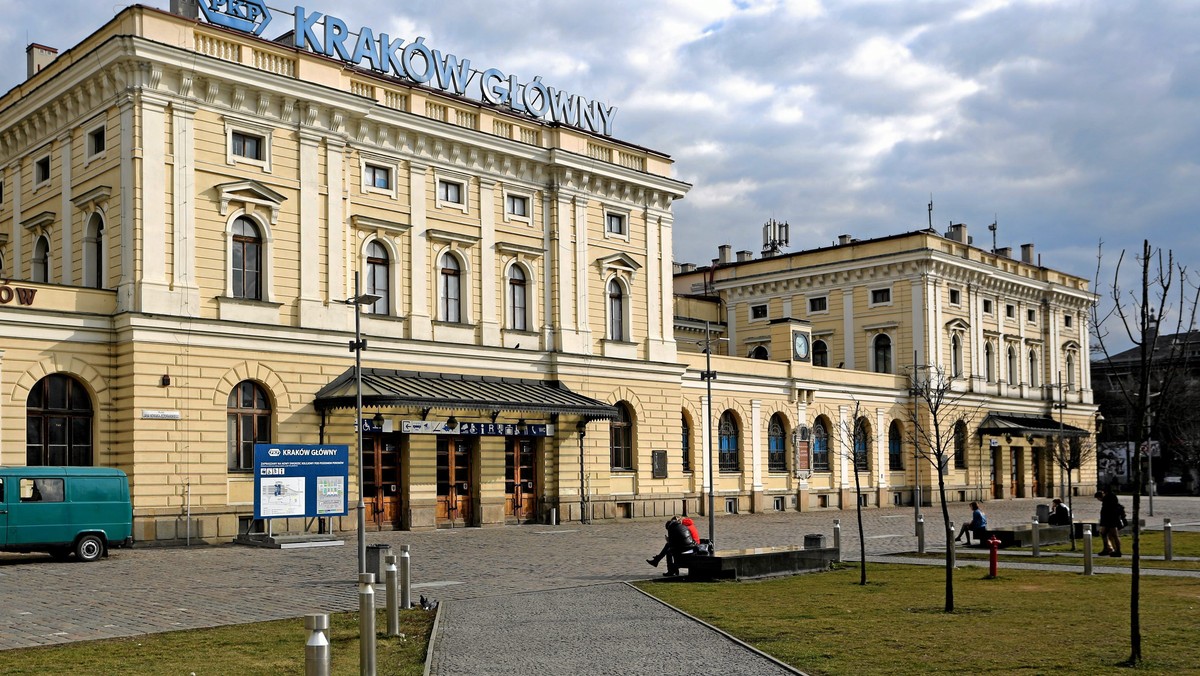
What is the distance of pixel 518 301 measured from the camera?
43094 millimetres

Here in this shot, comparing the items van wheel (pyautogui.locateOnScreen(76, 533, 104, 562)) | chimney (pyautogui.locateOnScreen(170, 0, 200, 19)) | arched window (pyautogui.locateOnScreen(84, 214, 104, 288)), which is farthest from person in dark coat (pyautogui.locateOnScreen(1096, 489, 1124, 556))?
chimney (pyautogui.locateOnScreen(170, 0, 200, 19))

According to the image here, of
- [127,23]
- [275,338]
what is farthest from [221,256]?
[127,23]

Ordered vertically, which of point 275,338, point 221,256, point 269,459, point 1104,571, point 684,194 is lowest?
point 1104,571

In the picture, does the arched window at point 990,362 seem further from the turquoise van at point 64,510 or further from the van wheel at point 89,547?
the van wheel at point 89,547

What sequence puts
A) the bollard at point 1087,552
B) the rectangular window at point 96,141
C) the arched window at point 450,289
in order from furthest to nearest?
the arched window at point 450,289 < the rectangular window at point 96,141 < the bollard at point 1087,552

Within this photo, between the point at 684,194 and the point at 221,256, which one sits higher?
the point at 684,194

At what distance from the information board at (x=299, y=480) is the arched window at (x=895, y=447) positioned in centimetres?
3760

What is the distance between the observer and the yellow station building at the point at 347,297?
105ft

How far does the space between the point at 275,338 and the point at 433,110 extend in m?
10.5

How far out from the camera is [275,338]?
34625 mm

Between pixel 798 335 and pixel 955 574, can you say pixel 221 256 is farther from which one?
pixel 798 335

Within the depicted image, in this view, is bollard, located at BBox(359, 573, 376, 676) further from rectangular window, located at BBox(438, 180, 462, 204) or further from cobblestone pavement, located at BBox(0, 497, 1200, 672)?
rectangular window, located at BBox(438, 180, 462, 204)

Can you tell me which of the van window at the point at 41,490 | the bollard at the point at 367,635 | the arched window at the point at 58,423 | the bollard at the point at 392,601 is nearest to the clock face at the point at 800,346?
the arched window at the point at 58,423

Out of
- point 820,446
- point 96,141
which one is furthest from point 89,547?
point 820,446
